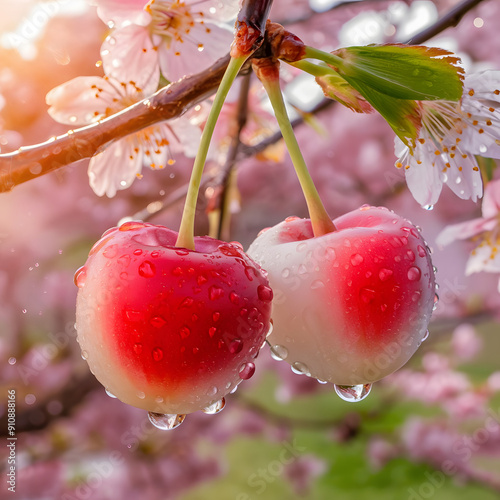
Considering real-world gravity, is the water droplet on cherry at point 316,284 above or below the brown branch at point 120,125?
below

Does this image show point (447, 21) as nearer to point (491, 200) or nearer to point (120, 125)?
point (491, 200)

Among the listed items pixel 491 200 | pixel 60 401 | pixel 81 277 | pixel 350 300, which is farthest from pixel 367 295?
pixel 60 401

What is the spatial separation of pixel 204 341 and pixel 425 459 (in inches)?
118

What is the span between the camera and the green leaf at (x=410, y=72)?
368mm

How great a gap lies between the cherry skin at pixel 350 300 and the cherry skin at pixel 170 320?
0.03m

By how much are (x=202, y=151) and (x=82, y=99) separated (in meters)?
0.35

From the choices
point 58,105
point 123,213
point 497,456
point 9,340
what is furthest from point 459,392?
point 58,105

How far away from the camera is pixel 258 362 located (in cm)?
338

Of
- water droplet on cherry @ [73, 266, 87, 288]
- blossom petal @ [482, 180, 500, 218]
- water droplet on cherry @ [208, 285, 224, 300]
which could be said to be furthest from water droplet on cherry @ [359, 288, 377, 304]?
blossom petal @ [482, 180, 500, 218]

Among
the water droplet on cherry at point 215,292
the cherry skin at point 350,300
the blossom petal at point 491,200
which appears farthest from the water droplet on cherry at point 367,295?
the blossom petal at point 491,200

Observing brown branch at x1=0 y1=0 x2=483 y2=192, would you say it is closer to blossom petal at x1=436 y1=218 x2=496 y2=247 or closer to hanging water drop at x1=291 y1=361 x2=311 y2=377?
hanging water drop at x1=291 y1=361 x2=311 y2=377

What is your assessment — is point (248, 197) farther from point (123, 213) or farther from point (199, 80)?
point (199, 80)

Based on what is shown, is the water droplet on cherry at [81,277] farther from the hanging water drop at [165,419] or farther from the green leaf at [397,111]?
the green leaf at [397,111]

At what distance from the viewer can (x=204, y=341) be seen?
35 centimetres
